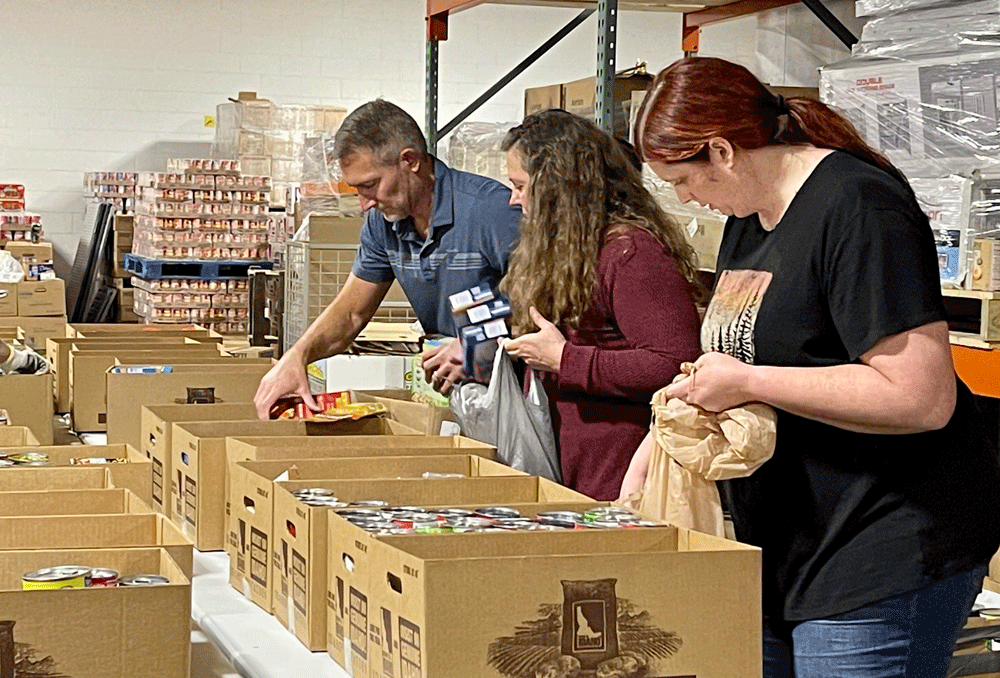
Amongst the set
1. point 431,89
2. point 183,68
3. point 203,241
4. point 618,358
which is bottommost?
point 618,358

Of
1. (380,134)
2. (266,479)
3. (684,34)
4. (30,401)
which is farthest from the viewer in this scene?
(684,34)

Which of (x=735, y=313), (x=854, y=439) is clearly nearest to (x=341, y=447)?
(x=735, y=313)

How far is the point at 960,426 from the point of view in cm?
170

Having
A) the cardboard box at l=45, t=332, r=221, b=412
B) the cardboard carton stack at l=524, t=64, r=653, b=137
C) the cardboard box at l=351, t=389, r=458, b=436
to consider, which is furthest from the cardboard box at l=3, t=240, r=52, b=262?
the cardboard box at l=351, t=389, r=458, b=436

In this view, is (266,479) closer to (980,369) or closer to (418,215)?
(418,215)

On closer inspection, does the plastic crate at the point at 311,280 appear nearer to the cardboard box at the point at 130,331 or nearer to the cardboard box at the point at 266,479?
the cardboard box at the point at 130,331

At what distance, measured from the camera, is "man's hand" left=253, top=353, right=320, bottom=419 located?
2.99 m

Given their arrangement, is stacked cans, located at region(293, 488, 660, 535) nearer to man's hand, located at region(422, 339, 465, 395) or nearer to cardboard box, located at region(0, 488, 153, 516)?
cardboard box, located at region(0, 488, 153, 516)

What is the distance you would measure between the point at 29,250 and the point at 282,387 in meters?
7.30

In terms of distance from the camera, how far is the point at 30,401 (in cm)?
354

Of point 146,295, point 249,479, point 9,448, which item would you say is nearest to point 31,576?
point 249,479

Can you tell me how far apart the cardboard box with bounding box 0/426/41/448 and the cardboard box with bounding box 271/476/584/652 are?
972 millimetres

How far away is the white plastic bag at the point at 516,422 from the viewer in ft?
8.34

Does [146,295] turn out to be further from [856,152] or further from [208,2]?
[856,152]
